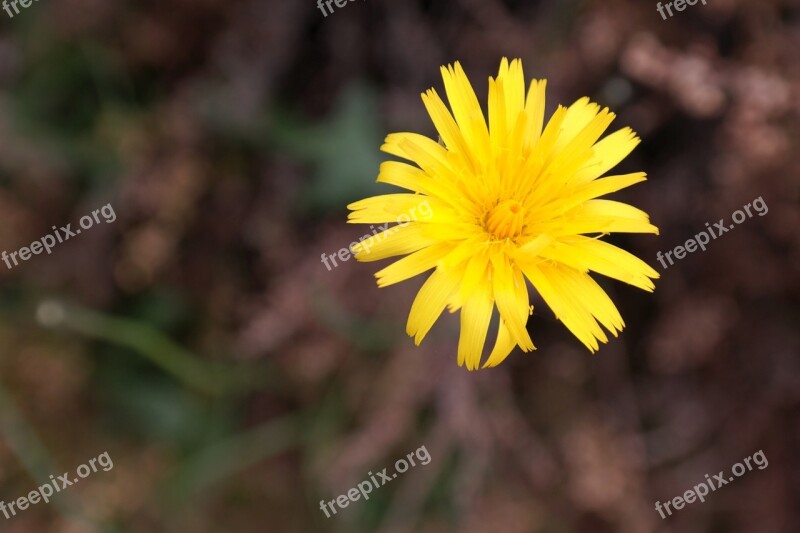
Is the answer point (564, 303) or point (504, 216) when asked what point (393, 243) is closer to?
point (504, 216)

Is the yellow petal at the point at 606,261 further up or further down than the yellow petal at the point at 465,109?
further down

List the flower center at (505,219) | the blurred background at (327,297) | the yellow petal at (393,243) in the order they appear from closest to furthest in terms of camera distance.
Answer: the yellow petal at (393,243) → the flower center at (505,219) → the blurred background at (327,297)

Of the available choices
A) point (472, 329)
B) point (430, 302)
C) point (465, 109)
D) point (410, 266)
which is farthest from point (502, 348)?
point (465, 109)

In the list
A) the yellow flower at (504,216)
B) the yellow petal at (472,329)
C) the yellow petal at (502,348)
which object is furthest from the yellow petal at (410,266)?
the yellow petal at (502,348)

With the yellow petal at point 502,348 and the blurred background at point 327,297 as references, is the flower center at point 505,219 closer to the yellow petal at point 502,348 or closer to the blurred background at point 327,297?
the yellow petal at point 502,348

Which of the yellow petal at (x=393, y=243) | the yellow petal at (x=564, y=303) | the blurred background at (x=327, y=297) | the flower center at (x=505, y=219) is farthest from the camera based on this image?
the blurred background at (x=327, y=297)

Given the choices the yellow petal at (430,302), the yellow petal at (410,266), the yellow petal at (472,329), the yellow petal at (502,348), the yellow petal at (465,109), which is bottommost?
the yellow petal at (502,348)

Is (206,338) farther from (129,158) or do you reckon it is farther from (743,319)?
(743,319)

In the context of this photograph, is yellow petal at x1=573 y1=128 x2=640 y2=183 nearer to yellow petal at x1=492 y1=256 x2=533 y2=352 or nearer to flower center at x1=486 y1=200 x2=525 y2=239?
flower center at x1=486 y1=200 x2=525 y2=239

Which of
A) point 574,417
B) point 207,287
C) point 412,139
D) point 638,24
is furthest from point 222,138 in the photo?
point 574,417
